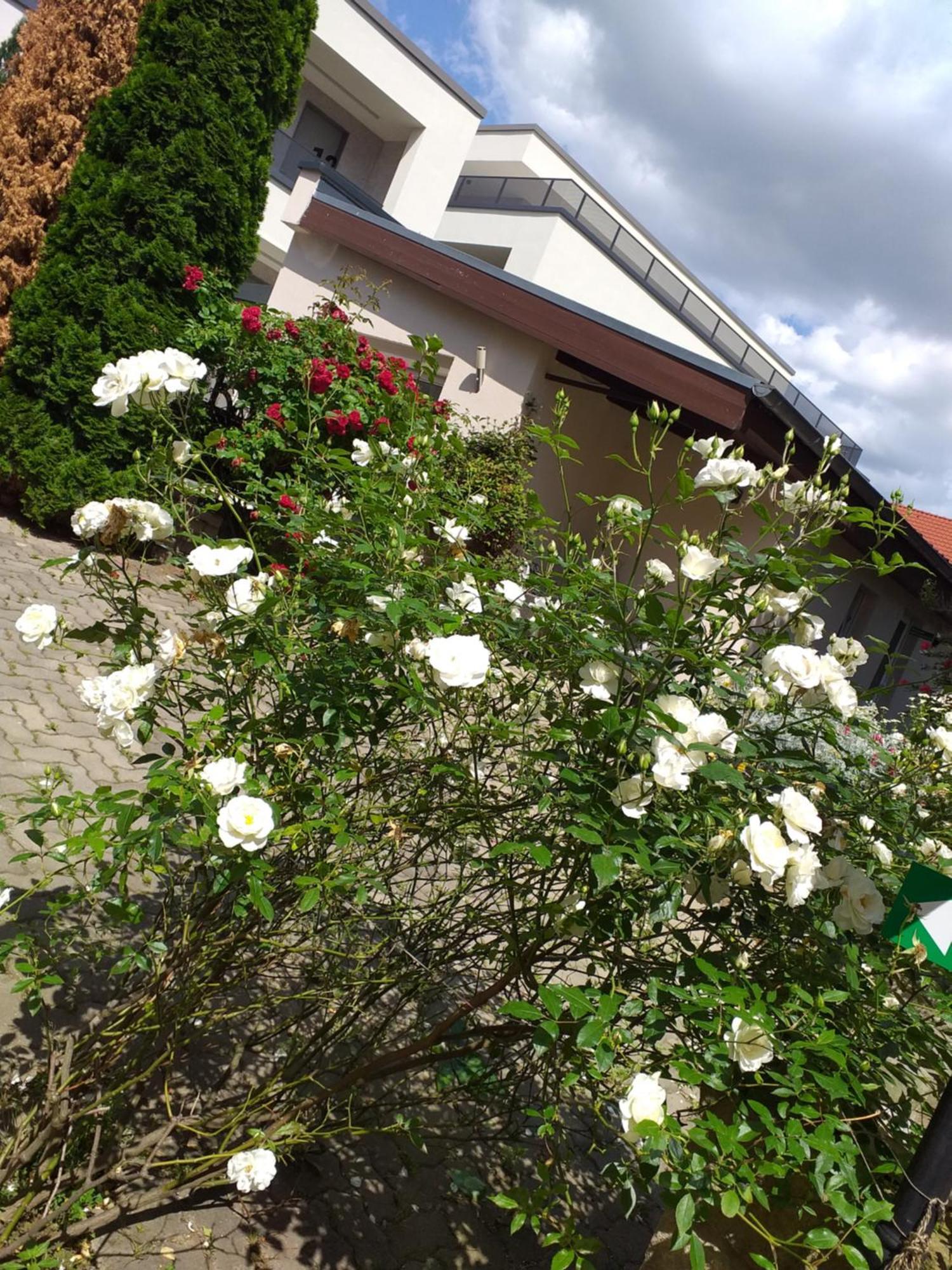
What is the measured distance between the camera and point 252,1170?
1912 mm

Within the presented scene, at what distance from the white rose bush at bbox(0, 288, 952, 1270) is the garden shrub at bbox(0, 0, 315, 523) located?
541cm

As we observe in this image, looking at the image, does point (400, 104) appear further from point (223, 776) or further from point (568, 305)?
point (223, 776)

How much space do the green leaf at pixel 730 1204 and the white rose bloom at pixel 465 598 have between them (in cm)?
111

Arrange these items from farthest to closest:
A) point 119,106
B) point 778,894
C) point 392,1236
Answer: point 119,106, point 392,1236, point 778,894

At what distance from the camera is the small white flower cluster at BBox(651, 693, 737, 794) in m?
1.57

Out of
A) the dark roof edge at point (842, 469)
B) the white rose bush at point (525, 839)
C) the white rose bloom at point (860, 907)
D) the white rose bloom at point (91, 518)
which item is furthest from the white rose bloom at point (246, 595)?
the dark roof edge at point (842, 469)

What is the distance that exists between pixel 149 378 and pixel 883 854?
5.60 feet

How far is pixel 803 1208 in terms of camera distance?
1590 millimetres

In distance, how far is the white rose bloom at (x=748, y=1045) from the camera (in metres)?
1.50

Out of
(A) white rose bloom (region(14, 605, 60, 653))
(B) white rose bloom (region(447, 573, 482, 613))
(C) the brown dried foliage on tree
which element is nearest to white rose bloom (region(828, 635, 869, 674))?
(B) white rose bloom (region(447, 573, 482, 613))

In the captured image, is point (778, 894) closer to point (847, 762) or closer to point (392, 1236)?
point (847, 762)

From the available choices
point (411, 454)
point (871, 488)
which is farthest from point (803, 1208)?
point (871, 488)

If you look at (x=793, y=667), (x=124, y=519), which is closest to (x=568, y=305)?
(x=124, y=519)

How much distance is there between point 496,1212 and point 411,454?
2190mm
